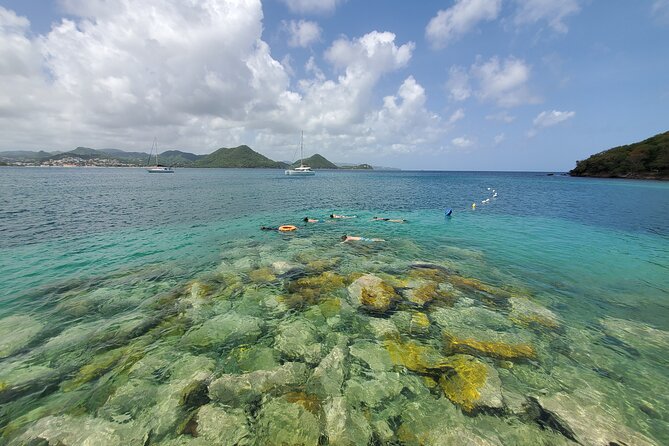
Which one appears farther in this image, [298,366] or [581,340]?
[581,340]

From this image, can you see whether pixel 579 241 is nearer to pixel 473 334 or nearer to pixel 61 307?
pixel 473 334

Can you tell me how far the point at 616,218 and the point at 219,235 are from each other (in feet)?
189

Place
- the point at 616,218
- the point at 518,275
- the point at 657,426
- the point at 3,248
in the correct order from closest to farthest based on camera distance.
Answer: the point at 657,426 < the point at 518,275 < the point at 3,248 < the point at 616,218

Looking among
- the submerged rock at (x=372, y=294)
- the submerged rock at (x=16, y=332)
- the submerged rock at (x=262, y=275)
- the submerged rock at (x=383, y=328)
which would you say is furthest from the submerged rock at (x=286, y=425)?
the submerged rock at (x=16, y=332)

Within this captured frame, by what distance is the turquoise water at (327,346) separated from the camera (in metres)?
7.30

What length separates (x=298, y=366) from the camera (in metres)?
9.38

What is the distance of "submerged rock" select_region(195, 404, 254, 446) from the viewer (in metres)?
6.78

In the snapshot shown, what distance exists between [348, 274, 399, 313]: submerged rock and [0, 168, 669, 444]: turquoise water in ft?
0.88

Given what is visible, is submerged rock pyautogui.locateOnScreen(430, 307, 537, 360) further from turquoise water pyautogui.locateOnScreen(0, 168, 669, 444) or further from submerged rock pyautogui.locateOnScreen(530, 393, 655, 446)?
submerged rock pyautogui.locateOnScreen(530, 393, 655, 446)

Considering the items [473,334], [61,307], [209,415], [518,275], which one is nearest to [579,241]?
[518,275]

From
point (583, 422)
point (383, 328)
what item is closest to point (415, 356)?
point (383, 328)

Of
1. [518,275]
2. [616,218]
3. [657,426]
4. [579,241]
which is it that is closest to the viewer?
[657,426]

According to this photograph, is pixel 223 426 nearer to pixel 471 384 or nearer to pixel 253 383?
pixel 253 383

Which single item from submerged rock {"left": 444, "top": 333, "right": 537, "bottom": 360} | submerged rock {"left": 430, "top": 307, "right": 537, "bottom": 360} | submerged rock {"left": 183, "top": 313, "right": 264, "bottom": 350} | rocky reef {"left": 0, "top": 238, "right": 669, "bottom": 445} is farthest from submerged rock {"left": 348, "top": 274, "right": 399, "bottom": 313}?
submerged rock {"left": 183, "top": 313, "right": 264, "bottom": 350}
